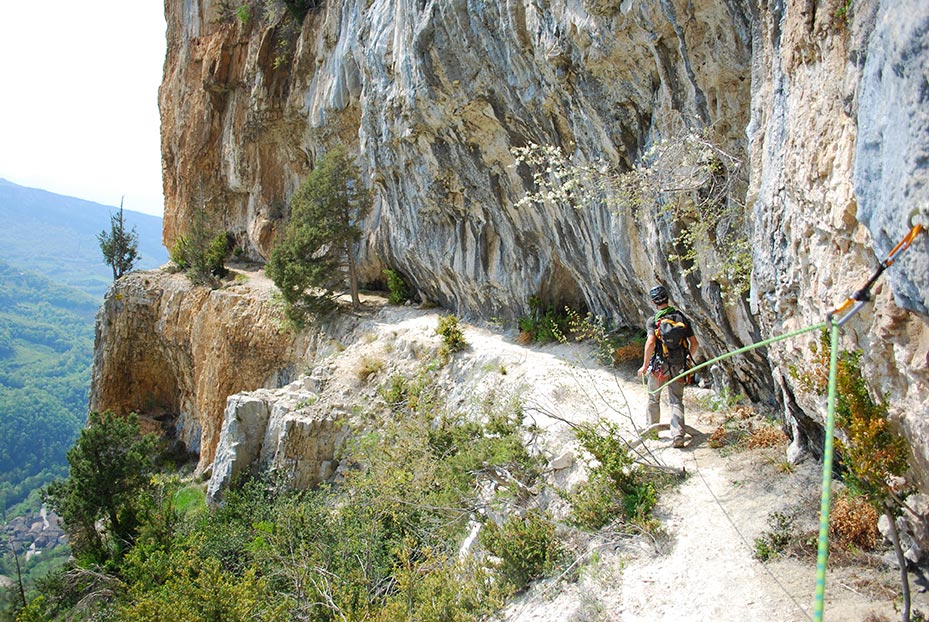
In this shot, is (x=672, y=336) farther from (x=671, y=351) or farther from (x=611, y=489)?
(x=611, y=489)

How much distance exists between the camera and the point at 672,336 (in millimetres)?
6250

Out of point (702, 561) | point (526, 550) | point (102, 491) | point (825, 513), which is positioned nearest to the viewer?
point (825, 513)

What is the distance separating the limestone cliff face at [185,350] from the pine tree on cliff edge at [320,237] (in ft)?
6.64

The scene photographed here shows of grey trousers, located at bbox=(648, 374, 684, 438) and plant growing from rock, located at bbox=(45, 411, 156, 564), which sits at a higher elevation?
grey trousers, located at bbox=(648, 374, 684, 438)

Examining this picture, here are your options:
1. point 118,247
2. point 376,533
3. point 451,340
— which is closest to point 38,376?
point 118,247

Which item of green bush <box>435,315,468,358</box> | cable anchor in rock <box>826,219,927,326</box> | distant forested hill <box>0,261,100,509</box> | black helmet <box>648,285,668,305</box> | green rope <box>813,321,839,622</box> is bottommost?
distant forested hill <box>0,261,100,509</box>

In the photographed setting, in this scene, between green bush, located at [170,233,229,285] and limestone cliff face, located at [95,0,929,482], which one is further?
green bush, located at [170,233,229,285]

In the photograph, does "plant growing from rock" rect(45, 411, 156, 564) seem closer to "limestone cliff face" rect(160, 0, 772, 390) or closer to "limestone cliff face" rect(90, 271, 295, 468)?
"limestone cliff face" rect(90, 271, 295, 468)

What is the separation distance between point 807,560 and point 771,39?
14.2ft

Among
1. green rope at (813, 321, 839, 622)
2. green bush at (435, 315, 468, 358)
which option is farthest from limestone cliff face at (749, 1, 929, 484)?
green bush at (435, 315, 468, 358)

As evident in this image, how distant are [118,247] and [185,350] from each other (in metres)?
10.8

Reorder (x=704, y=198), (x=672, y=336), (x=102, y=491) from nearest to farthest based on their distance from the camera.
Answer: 1. (x=672, y=336)
2. (x=704, y=198)
3. (x=102, y=491)

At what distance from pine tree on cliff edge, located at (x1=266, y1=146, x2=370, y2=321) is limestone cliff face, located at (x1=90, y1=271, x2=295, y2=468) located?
202cm

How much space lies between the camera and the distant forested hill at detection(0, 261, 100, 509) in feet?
243
